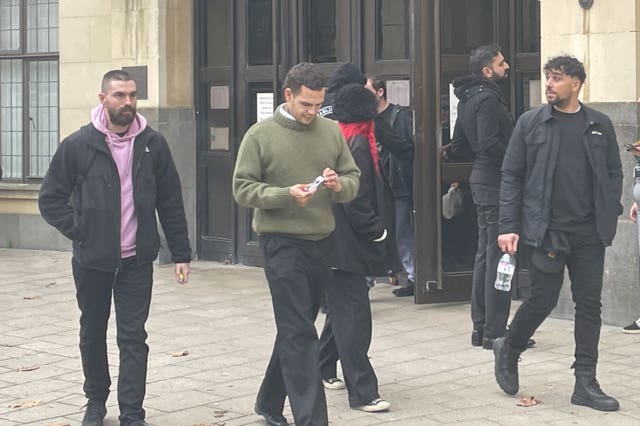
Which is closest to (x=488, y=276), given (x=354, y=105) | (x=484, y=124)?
(x=484, y=124)

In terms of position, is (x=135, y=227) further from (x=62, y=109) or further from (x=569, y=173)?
(x=62, y=109)

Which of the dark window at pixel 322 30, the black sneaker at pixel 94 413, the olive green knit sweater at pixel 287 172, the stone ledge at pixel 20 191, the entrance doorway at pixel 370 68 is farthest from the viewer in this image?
the stone ledge at pixel 20 191

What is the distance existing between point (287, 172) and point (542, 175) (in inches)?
58.8

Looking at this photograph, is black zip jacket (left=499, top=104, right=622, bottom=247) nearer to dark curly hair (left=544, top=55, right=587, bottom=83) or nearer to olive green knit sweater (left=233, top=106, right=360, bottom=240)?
dark curly hair (left=544, top=55, right=587, bottom=83)

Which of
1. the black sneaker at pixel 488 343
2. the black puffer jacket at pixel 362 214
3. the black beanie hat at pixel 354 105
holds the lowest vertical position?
the black sneaker at pixel 488 343

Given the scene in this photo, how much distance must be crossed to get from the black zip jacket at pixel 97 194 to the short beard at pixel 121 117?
12cm

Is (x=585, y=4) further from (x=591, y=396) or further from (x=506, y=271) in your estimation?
(x=591, y=396)

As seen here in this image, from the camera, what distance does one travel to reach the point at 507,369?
→ 7684mm

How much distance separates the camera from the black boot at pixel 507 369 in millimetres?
7668

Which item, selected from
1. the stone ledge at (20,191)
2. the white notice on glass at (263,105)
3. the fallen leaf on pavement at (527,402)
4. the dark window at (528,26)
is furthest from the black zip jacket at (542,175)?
the stone ledge at (20,191)

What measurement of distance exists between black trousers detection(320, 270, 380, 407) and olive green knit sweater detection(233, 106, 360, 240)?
2.11 ft

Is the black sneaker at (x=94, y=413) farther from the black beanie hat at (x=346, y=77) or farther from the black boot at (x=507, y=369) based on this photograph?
the black beanie hat at (x=346, y=77)

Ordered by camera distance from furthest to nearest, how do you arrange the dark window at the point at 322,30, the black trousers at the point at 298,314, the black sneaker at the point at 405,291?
the dark window at the point at 322,30
the black sneaker at the point at 405,291
the black trousers at the point at 298,314

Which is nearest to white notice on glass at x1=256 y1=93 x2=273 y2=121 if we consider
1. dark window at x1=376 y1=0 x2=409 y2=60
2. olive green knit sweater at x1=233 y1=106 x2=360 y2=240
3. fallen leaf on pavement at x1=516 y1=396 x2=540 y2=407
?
dark window at x1=376 y1=0 x2=409 y2=60
